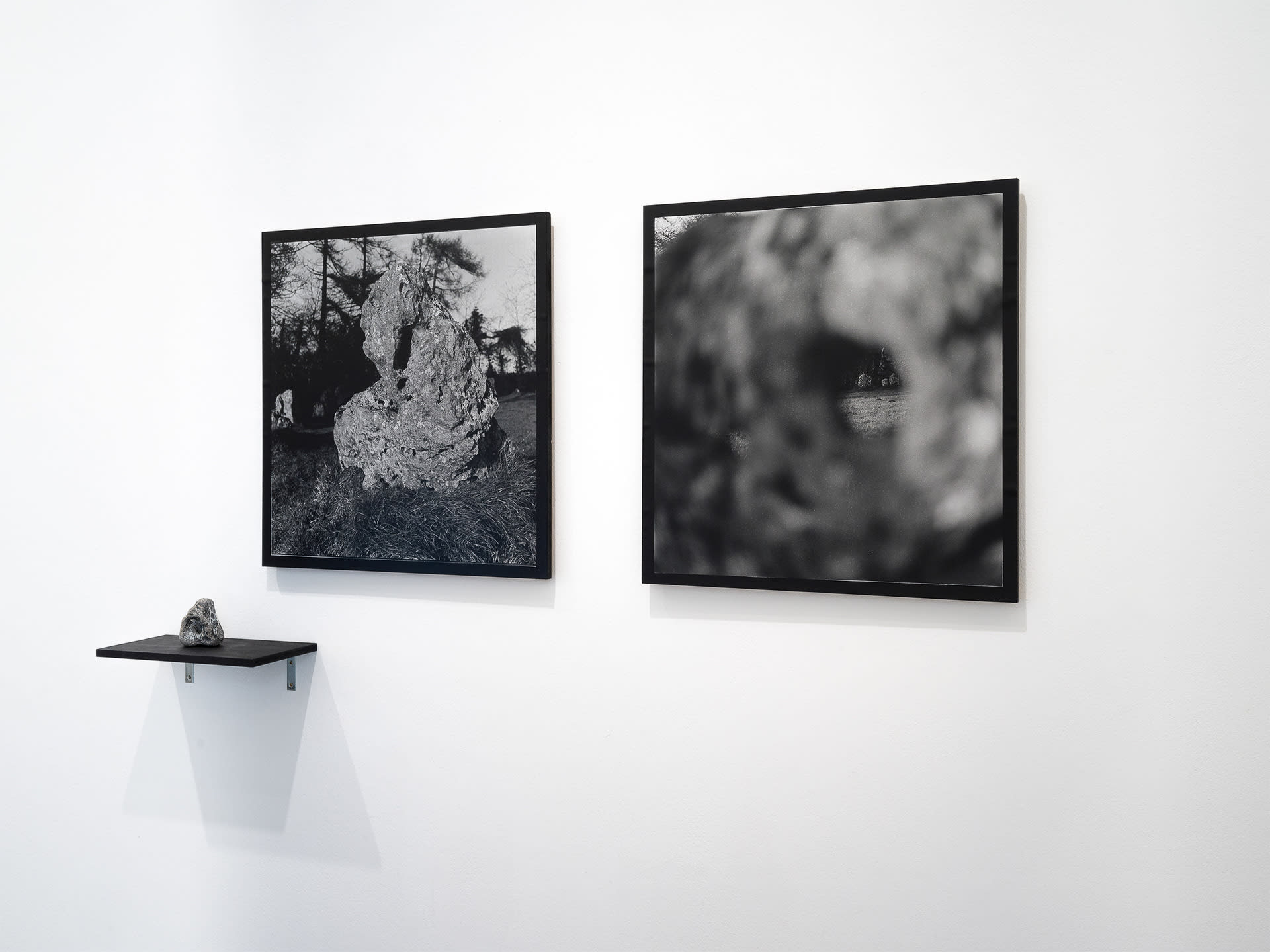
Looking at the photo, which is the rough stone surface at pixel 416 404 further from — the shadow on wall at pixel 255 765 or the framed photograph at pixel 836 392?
the shadow on wall at pixel 255 765

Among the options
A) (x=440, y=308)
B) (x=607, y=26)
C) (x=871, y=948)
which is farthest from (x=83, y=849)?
(x=607, y=26)

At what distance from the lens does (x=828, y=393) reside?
1.36 metres

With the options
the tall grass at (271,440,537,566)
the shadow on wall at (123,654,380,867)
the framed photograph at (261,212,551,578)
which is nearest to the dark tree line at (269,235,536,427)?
Answer: the framed photograph at (261,212,551,578)

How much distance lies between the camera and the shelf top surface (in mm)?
1478

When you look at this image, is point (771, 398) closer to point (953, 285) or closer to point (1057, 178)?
point (953, 285)

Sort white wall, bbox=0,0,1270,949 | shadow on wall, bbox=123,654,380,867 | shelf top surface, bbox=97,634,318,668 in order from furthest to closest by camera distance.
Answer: shadow on wall, bbox=123,654,380,867 → shelf top surface, bbox=97,634,318,668 → white wall, bbox=0,0,1270,949

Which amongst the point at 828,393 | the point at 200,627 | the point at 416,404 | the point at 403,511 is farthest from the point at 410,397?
the point at 828,393

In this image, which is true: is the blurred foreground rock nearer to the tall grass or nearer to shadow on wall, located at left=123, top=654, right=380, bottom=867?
the tall grass

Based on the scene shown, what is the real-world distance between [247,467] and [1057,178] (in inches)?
60.2

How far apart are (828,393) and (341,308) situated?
0.91m

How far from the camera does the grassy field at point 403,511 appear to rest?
149cm

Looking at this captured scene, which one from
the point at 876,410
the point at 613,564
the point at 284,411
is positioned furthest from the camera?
the point at 284,411

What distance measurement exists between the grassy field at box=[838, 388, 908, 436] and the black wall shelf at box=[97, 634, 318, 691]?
3.55 ft

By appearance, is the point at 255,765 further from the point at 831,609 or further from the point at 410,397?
the point at 831,609
